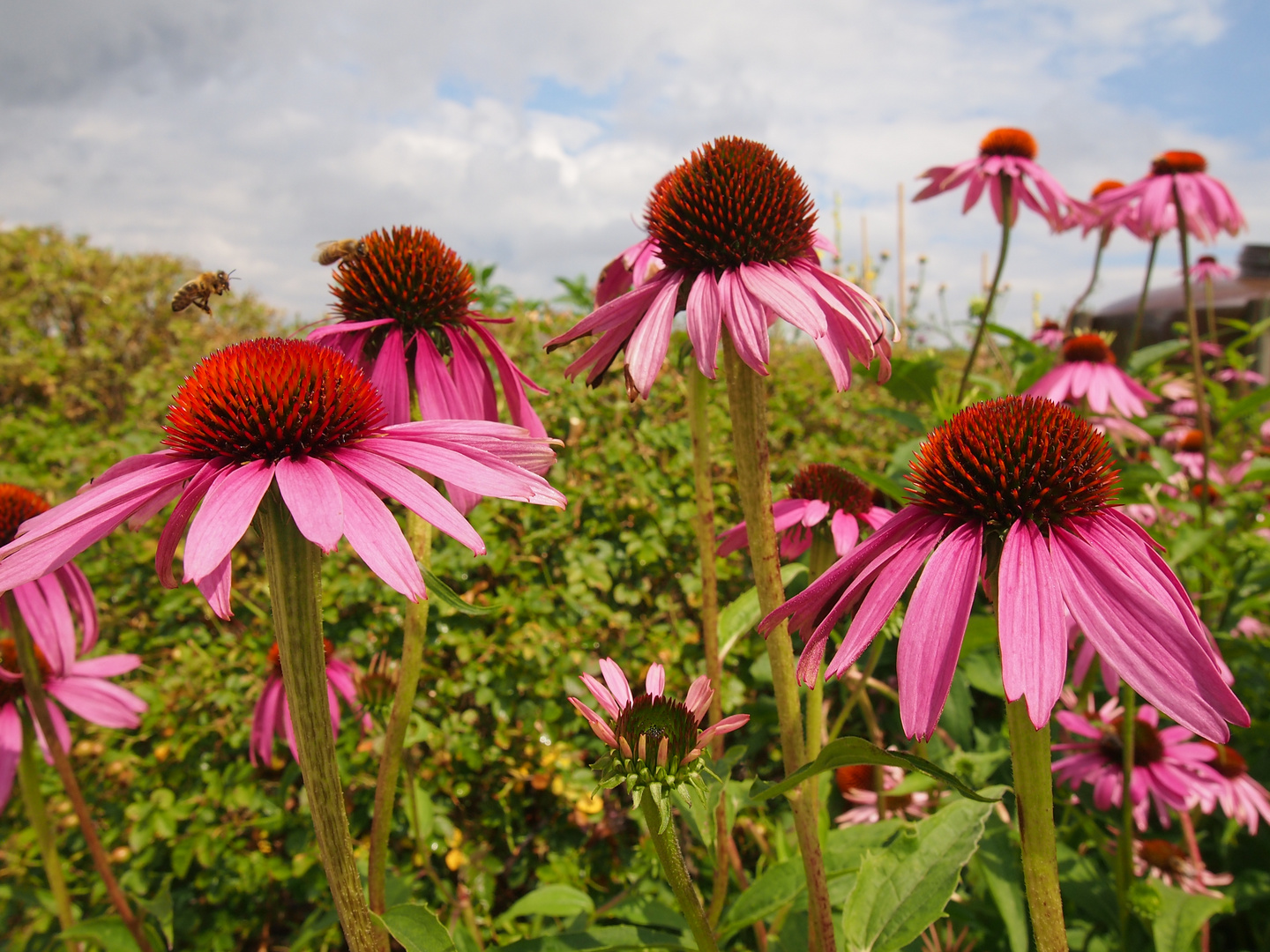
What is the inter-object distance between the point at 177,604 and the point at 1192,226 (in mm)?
3937

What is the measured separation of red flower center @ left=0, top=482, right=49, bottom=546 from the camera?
132 centimetres

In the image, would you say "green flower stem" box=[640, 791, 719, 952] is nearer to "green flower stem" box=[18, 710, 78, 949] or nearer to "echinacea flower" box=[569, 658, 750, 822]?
"echinacea flower" box=[569, 658, 750, 822]

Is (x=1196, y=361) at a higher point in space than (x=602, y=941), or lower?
higher

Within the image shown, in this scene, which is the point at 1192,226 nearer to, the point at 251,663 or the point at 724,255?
the point at 724,255

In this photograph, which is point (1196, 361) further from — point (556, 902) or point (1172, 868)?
point (556, 902)

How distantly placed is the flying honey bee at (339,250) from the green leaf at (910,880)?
1.29 m

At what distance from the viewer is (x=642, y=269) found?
1308 mm

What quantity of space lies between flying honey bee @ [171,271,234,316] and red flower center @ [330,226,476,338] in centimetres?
68

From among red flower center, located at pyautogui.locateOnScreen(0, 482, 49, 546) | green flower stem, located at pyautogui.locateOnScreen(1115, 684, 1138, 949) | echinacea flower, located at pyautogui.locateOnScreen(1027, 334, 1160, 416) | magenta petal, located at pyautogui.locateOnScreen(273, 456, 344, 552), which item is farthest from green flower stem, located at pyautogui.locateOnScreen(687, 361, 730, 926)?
echinacea flower, located at pyautogui.locateOnScreen(1027, 334, 1160, 416)

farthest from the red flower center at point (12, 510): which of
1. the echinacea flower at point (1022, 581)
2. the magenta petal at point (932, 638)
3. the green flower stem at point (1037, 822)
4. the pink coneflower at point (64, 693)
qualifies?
the green flower stem at point (1037, 822)

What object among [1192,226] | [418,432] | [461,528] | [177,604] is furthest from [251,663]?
[1192,226]

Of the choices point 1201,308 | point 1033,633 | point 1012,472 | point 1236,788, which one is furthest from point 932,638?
point 1201,308

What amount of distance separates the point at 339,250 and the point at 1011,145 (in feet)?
7.98

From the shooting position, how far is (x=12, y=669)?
1704 mm
